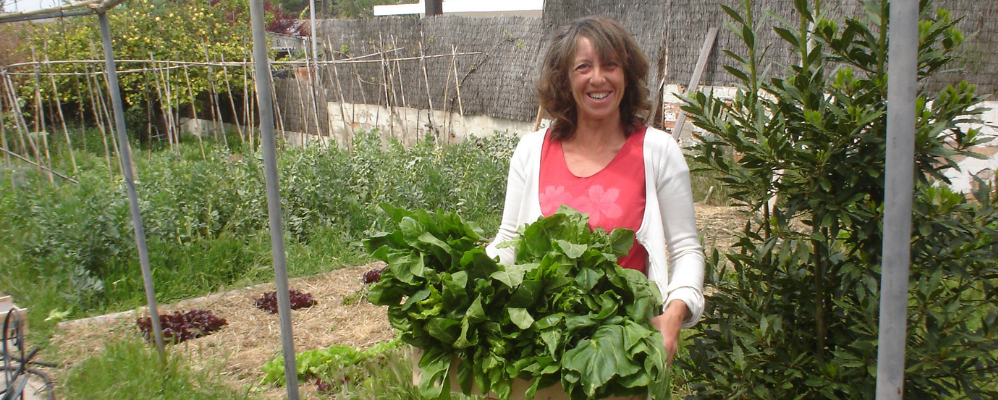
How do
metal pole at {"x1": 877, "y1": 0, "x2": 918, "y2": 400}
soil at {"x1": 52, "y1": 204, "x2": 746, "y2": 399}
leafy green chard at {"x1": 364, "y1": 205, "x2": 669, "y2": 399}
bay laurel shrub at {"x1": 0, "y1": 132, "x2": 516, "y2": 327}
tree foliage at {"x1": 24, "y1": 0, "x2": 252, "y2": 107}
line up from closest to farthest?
metal pole at {"x1": 877, "y1": 0, "x2": 918, "y2": 400}
leafy green chard at {"x1": 364, "y1": 205, "x2": 669, "y2": 399}
soil at {"x1": 52, "y1": 204, "x2": 746, "y2": 399}
bay laurel shrub at {"x1": 0, "y1": 132, "x2": 516, "y2": 327}
tree foliage at {"x1": 24, "y1": 0, "x2": 252, "y2": 107}

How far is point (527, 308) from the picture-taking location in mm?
1527

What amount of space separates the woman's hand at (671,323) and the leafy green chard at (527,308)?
2.7 inches

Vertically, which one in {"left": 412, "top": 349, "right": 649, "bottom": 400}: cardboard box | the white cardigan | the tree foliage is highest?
the tree foliage

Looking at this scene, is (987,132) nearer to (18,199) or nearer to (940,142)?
(940,142)

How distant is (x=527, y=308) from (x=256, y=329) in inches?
119

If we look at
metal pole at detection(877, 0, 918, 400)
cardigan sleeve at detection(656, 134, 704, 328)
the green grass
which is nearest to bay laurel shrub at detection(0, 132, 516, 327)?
the green grass

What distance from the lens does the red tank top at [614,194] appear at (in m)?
1.84

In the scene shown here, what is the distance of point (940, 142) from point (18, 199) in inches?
232

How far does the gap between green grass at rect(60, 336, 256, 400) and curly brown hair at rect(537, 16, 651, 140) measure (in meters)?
2.04

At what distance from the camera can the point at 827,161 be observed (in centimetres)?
183

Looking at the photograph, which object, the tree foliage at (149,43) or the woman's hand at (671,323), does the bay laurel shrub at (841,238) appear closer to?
the woman's hand at (671,323)

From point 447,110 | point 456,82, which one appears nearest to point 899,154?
point 456,82

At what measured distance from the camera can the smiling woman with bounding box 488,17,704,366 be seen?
1.81 meters

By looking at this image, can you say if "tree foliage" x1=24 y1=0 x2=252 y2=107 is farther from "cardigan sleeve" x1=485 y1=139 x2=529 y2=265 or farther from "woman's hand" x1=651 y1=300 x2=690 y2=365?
"woman's hand" x1=651 y1=300 x2=690 y2=365
